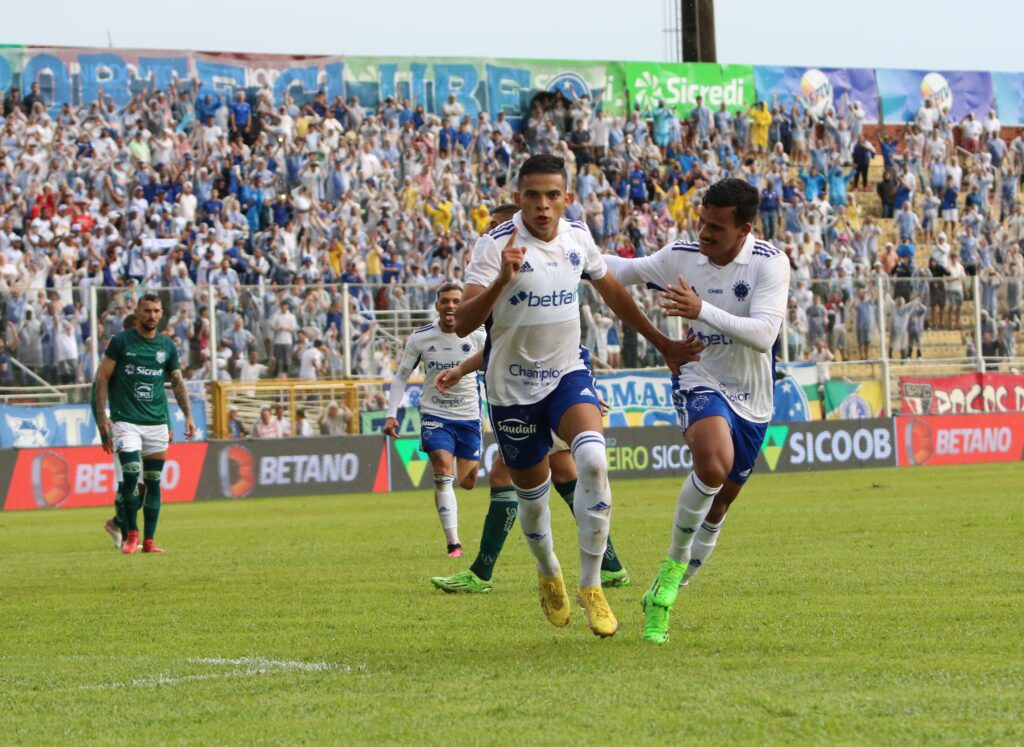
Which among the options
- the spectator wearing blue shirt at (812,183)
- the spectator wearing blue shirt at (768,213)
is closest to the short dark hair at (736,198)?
the spectator wearing blue shirt at (768,213)

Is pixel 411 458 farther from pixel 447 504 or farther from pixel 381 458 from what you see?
pixel 447 504

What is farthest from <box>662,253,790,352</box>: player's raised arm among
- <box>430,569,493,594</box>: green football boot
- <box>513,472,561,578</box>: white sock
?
<box>430,569,493,594</box>: green football boot

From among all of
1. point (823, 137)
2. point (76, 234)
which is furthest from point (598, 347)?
point (823, 137)

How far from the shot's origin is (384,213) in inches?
1377

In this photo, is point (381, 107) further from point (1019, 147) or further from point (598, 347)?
point (1019, 147)

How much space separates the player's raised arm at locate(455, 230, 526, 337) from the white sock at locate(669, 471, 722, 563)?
1419 mm

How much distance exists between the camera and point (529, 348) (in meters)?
8.47

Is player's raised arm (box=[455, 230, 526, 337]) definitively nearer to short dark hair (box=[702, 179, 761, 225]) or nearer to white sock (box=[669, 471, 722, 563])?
short dark hair (box=[702, 179, 761, 225])

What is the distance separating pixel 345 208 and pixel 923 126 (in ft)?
62.7

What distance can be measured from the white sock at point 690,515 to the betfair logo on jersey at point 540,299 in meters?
1.11

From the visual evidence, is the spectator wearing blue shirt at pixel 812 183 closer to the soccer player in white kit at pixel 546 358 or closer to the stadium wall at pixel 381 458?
the stadium wall at pixel 381 458

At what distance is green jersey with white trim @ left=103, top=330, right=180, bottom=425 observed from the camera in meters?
16.0

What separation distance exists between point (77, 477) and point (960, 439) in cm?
1677

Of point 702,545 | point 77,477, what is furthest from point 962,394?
point 702,545
